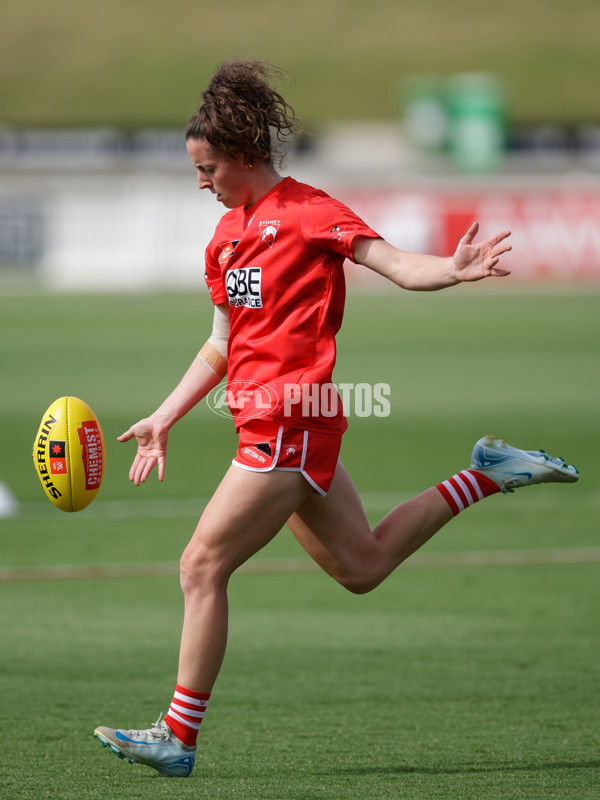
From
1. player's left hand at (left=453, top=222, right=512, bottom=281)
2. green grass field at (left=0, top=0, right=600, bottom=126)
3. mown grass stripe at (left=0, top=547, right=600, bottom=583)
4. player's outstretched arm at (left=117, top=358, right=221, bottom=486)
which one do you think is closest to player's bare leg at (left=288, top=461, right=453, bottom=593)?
player's outstretched arm at (left=117, top=358, right=221, bottom=486)

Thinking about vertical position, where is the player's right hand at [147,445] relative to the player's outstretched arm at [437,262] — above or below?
Result: below

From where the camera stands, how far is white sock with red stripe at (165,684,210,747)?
4.86 meters

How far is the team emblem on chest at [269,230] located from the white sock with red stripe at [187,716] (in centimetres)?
157

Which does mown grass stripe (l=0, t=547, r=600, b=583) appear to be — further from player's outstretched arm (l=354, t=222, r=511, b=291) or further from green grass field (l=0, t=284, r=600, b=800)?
player's outstretched arm (l=354, t=222, r=511, b=291)

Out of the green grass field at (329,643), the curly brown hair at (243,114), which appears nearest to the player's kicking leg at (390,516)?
the green grass field at (329,643)


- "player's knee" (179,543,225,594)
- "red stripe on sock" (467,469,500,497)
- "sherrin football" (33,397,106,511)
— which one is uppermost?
"sherrin football" (33,397,106,511)

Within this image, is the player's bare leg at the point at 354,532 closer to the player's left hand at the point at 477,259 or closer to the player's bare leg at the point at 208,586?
the player's bare leg at the point at 208,586

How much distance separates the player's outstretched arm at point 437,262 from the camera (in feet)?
14.9

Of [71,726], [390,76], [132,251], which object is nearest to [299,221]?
[71,726]

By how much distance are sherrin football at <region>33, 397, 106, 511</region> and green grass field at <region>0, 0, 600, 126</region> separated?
78.2 m

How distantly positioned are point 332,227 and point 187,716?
68.5 inches

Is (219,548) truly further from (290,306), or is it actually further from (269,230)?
(269,230)

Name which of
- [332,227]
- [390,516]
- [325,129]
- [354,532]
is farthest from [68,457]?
[325,129]

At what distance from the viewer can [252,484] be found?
4.85 m
